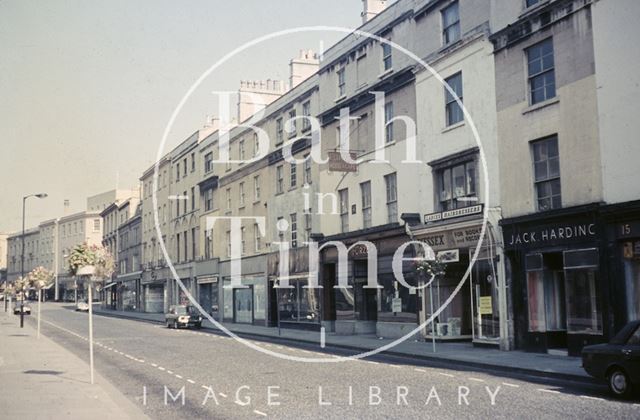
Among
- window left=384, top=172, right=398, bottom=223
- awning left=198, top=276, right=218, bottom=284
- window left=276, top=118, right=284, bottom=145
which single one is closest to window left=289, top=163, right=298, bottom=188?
window left=276, top=118, right=284, bottom=145

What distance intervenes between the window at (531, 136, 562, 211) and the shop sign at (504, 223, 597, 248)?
0.73 m

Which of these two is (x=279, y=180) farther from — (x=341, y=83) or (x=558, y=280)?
(x=558, y=280)

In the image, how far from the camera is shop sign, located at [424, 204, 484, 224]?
80.0 feet

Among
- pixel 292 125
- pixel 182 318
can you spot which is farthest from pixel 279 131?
pixel 182 318

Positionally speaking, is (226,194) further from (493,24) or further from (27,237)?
(27,237)

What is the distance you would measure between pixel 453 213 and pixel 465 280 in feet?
9.60

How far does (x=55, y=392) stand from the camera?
47.3ft

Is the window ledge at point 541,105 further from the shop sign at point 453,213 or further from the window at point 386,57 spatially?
the window at point 386,57

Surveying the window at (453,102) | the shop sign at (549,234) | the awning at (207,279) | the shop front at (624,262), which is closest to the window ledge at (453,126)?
the window at (453,102)

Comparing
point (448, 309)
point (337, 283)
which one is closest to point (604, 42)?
point (448, 309)

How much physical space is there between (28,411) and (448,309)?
18.7 meters

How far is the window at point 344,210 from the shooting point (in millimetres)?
35062

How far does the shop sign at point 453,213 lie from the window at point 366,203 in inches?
224

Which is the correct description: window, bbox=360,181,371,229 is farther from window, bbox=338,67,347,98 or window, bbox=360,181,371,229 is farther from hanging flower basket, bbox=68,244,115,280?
hanging flower basket, bbox=68,244,115,280
